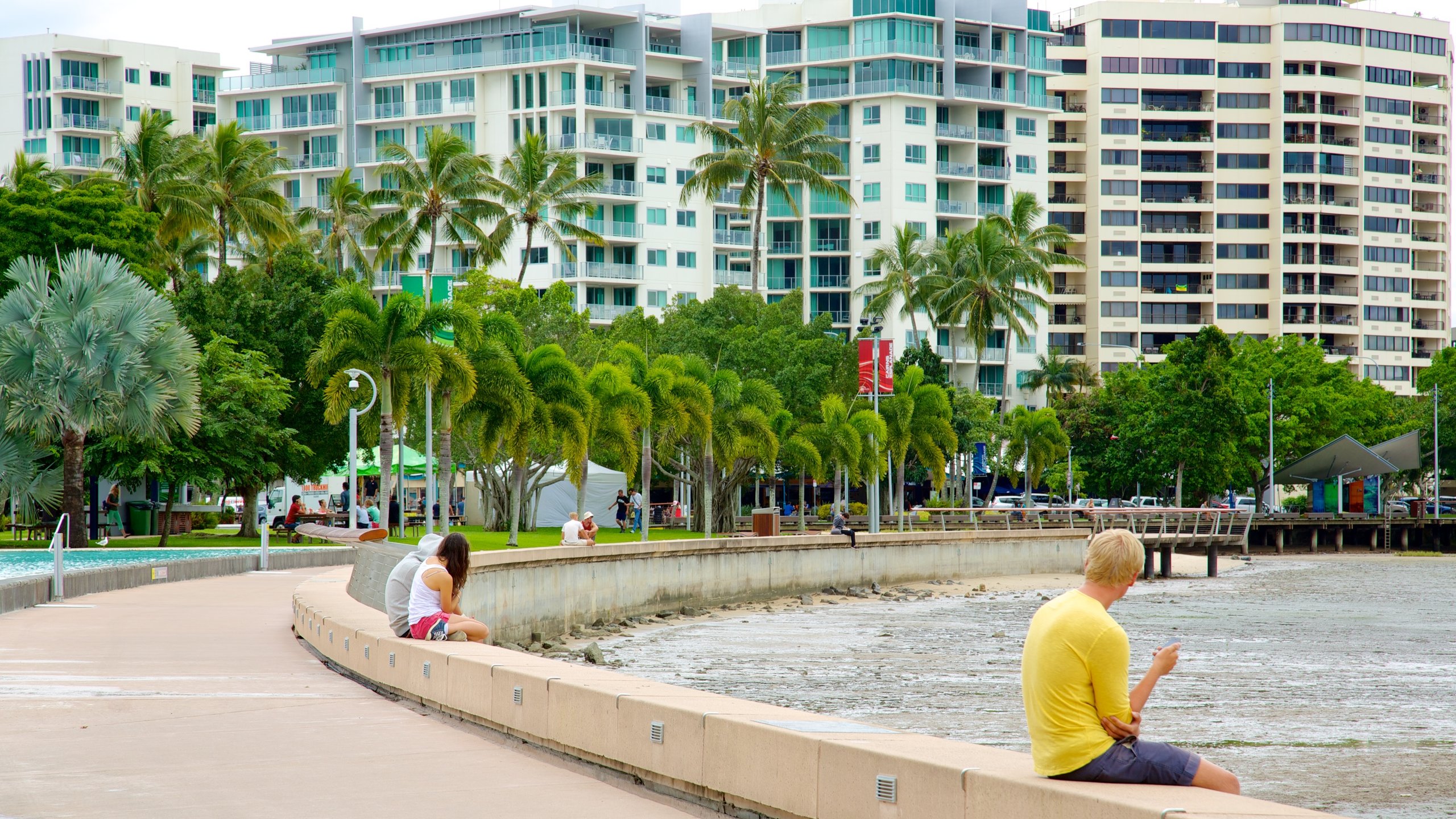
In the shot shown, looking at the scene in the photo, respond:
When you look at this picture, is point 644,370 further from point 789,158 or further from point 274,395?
point 789,158

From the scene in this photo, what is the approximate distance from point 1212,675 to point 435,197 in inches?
1837

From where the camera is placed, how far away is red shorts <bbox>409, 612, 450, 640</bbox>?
1251 centimetres

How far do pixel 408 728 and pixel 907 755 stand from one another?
199 inches

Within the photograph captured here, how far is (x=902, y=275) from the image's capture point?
8538cm

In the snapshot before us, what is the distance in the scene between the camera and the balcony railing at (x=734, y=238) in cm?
9481

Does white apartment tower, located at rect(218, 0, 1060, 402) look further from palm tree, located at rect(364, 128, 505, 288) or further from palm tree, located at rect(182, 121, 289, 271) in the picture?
palm tree, located at rect(182, 121, 289, 271)

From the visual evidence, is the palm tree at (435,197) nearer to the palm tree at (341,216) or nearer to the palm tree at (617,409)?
the palm tree at (341,216)

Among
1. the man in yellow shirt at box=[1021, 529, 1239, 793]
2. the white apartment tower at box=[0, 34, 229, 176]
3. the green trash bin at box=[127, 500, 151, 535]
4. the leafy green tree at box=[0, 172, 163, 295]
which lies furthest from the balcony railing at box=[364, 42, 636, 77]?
the man in yellow shirt at box=[1021, 529, 1239, 793]

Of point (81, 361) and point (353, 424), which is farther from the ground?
point (81, 361)

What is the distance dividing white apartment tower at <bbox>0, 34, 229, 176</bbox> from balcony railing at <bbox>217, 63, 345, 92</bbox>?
548 centimetres

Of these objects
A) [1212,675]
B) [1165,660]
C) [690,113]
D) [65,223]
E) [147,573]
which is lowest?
[1212,675]

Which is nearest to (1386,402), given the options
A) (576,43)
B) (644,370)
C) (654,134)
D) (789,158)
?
(789,158)

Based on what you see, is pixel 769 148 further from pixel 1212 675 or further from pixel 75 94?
pixel 75 94

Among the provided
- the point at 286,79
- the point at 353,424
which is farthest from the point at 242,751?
the point at 286,79
